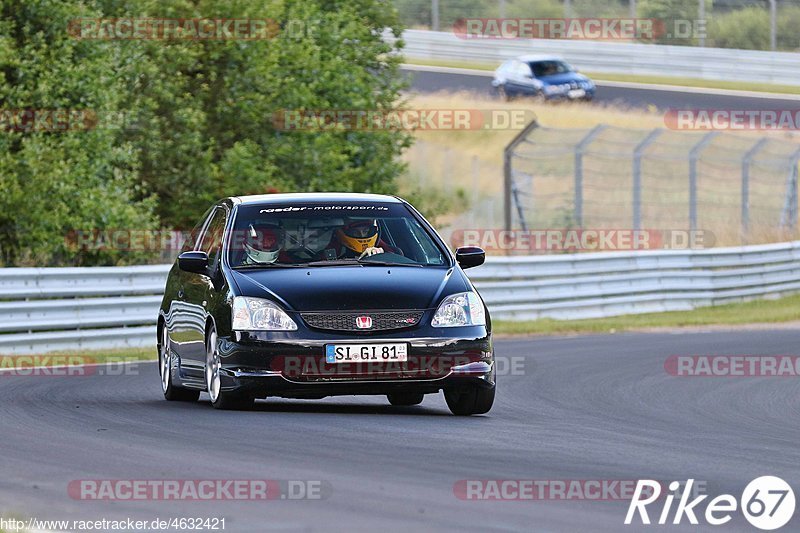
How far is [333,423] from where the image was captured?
10578mm

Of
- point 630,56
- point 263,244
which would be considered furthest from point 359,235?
point 630,56

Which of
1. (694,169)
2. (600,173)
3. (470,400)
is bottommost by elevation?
(600,173)

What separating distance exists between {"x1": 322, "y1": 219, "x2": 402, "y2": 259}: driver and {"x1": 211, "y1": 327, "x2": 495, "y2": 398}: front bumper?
3.41ft

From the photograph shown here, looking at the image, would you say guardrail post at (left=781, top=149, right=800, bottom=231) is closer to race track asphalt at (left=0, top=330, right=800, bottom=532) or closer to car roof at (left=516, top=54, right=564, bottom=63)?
car roof at (left=516, top=54, right=564, bottom=63)

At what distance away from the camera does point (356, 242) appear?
1182cm

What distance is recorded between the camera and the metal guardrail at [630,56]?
4688 cm

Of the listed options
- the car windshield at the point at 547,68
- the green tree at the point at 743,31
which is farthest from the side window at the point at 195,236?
the car windshield at the point at 547,68

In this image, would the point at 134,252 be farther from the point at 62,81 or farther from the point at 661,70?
the point at 661,70

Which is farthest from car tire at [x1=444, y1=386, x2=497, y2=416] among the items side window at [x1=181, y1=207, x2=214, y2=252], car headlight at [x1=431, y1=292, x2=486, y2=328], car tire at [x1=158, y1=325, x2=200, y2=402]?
side window at [x1=181, y1=207, x2=214, y2=252]

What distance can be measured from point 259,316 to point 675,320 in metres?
14.9

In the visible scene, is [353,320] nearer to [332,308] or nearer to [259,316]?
[332,308]

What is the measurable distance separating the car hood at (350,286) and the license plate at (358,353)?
0.24m

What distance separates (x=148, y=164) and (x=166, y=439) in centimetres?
1926

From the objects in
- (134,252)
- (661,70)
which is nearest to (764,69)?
(661,70)
